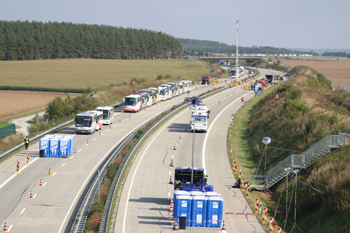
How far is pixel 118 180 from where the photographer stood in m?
31.1

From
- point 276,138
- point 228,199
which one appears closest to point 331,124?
point 276,138

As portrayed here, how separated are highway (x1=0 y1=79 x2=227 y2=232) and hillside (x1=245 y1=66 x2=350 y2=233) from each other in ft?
44.9

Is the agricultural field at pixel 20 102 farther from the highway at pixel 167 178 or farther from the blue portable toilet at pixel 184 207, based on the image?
the blue portable toilet at pixel 184 207

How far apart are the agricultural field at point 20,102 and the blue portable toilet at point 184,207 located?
52731mm

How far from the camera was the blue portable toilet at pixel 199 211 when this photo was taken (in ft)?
79.8

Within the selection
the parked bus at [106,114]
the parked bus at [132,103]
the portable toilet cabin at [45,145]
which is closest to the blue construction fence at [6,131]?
the parked bus at [106,114]

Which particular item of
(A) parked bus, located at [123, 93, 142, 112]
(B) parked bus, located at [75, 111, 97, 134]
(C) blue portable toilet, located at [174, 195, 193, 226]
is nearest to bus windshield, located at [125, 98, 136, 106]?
(A) parked bus, located at [123, 93, 142, 112]

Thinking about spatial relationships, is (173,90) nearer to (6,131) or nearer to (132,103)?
(132,103)

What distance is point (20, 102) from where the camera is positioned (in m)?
89.6

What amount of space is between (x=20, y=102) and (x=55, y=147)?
52.7 m

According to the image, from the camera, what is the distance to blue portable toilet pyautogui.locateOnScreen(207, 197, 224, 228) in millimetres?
24203

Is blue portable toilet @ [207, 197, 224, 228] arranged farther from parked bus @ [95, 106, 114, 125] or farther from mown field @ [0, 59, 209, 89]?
mown field @ [0, 59, 209, 89]

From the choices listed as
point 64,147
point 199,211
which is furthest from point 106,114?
point 199,211

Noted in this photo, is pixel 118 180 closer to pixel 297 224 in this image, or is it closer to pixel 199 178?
pixel 199 178
